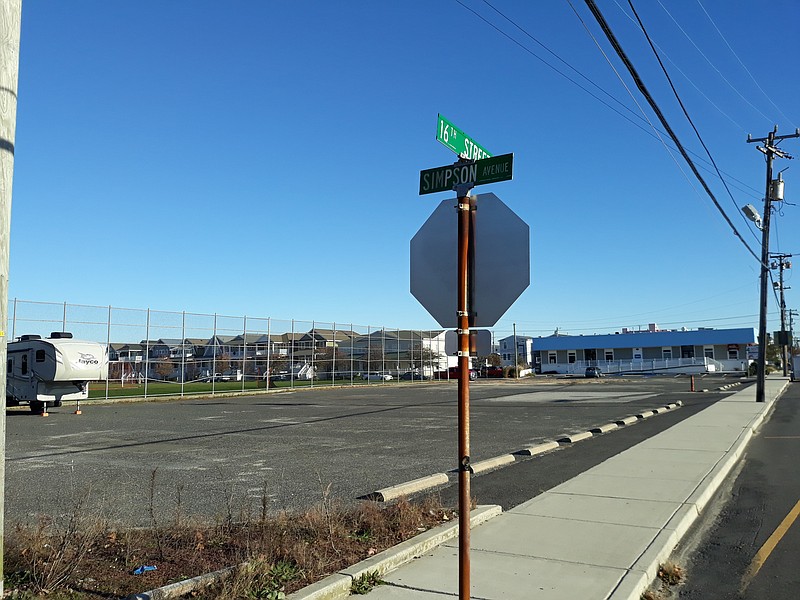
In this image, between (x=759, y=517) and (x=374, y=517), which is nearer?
(x=374, y=517)

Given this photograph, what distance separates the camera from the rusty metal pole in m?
4.23

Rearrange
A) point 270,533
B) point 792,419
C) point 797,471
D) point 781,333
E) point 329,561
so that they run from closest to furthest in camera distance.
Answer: point 329,561, point 270,533, point 797,471, point 792,419, point 781,333

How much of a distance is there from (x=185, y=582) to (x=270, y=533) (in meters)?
1.30

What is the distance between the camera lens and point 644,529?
7066 millimetres

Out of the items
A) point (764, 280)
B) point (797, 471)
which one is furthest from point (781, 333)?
point (797, 471)

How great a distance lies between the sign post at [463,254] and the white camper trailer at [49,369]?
20.9 metres

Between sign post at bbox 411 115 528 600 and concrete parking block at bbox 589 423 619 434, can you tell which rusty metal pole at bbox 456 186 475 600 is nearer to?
sign post at bbox 411 115 528 600

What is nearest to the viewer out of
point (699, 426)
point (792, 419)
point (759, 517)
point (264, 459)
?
point (759, 517)

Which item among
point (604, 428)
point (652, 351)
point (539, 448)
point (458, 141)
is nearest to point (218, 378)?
point (604, 428)

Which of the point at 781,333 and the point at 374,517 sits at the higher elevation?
the point at 781,333

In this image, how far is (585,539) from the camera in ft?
21.9

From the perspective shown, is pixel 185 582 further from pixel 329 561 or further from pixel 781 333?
pixel 781 333

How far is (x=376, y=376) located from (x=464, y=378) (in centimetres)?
4690

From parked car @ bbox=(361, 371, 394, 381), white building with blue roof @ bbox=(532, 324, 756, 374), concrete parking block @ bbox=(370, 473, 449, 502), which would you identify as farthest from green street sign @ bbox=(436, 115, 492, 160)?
white building with blue roof @ bbox=(532, 324, 756, 374)
